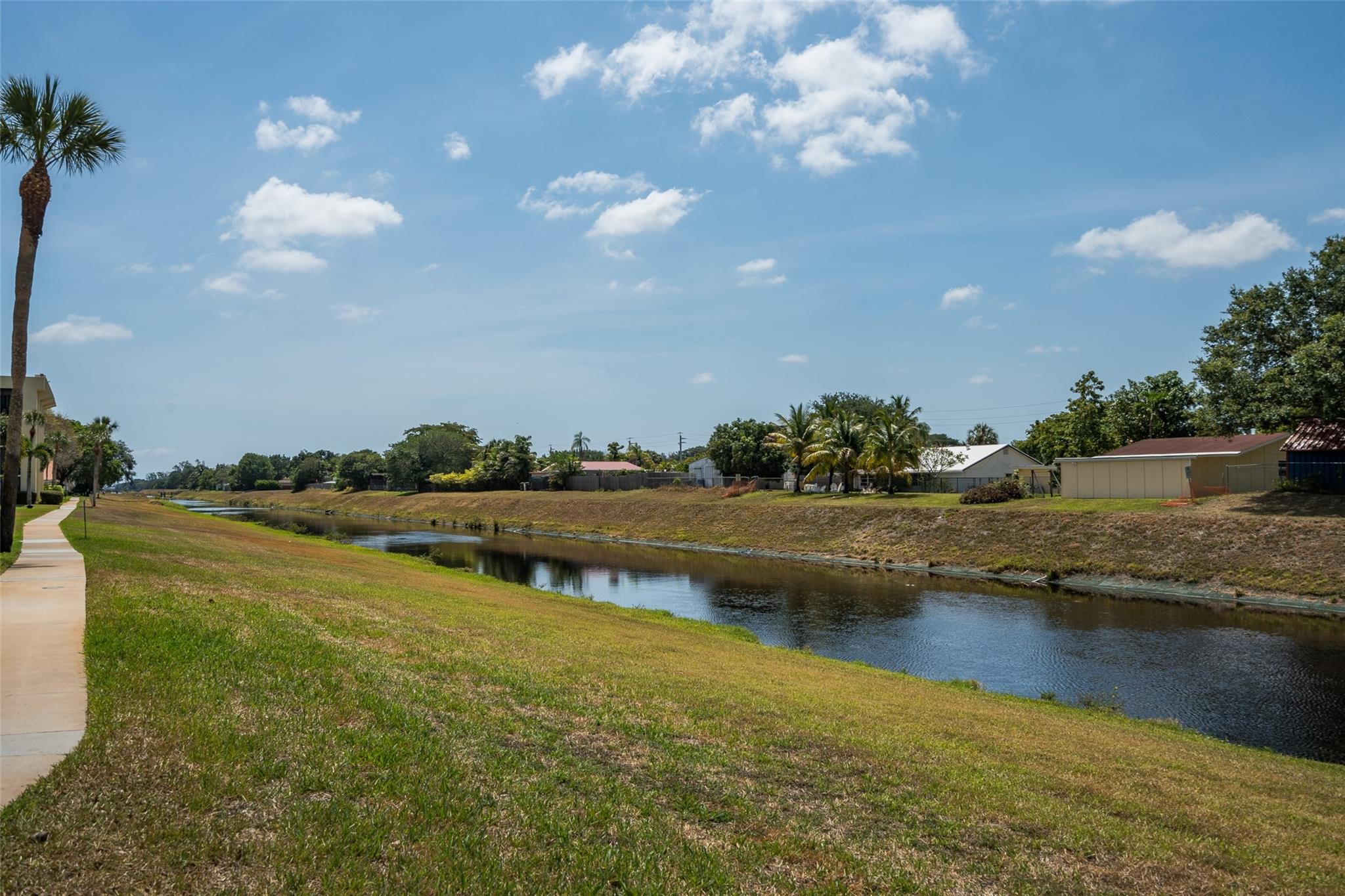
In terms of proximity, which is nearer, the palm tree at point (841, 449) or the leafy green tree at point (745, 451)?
the palm tree at point (841, 449)

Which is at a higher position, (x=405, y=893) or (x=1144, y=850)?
(x=405, y=893)

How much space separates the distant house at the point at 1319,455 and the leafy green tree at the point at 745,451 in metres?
50.1

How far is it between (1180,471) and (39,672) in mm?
54229

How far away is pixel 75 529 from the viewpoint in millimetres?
30203

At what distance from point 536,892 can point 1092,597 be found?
3804cm

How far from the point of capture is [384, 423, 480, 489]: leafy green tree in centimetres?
13312

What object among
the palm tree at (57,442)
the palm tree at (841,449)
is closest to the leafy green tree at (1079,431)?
the palm tree at (841,449)

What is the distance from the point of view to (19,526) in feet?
103

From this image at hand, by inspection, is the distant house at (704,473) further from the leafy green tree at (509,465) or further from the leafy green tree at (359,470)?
the leafy green tree at (359,470)

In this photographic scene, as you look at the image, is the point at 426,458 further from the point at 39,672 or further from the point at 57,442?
the point at 39,672

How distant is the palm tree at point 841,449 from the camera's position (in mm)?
73938

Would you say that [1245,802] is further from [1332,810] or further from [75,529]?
[75,529]

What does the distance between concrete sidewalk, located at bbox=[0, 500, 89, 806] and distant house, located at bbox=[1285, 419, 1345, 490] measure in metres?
53.1

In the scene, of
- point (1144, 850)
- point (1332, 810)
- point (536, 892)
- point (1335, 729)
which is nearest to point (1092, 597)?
point (1335, 729)
